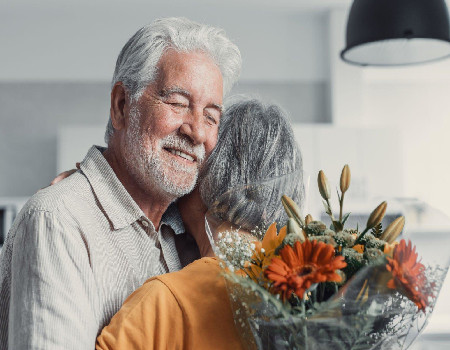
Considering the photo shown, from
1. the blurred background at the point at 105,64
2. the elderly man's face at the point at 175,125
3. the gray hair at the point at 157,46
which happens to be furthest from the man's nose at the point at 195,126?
the blurred background at the point at 105,64

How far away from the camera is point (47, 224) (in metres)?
1.05

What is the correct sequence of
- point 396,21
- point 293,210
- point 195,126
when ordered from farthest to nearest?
point 396,21 < point 195,126 < point 293,210

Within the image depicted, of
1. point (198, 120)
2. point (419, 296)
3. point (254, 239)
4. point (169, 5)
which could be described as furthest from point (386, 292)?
point (169, 5)

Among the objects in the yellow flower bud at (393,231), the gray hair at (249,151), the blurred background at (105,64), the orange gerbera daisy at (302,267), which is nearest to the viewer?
the orange gerbera daisy at (302,267)

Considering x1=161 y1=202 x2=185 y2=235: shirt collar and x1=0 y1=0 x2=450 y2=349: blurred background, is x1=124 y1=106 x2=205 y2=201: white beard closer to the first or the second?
x1=161 y1=202 x2=185 y2=235: shirt collar

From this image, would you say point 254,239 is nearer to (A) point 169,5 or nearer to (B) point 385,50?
(B) point 385,50

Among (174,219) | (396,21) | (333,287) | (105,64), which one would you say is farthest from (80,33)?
(333,287)

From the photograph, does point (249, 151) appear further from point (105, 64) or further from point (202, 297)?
point (105, 64)

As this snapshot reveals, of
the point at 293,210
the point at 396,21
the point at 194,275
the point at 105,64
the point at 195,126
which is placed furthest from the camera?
the point at 105,64

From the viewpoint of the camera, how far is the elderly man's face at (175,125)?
1.32 m

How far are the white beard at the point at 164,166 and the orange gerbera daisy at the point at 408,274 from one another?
0.62 m

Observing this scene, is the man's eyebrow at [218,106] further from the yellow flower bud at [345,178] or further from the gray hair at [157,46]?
the yellow flower bud at [345,178]

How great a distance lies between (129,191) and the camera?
1392mm

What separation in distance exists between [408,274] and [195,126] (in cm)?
67
